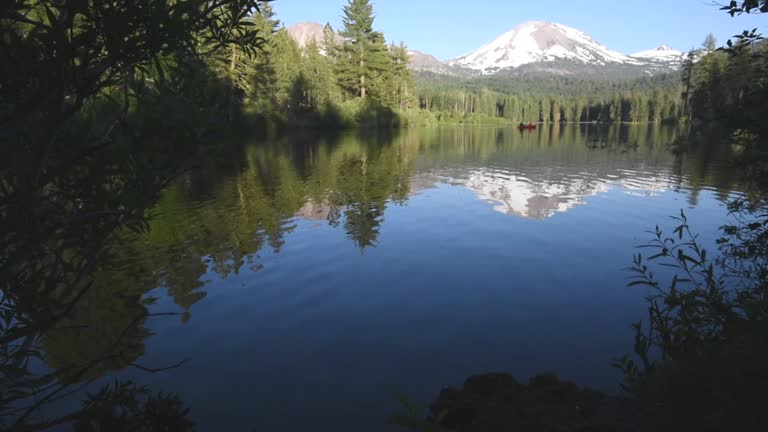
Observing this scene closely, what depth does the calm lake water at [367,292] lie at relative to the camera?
6711 millimetres

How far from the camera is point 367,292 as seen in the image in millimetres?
10211

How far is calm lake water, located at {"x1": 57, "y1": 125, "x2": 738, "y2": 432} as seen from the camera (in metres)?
6.71

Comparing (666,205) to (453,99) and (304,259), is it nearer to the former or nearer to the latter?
(304,259)

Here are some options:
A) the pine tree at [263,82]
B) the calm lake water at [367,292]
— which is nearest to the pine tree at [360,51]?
the pine tree at [263,82]

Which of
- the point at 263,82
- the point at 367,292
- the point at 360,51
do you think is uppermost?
the point at 360,51

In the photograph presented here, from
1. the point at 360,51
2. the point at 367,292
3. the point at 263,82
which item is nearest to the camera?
the point at 367,292

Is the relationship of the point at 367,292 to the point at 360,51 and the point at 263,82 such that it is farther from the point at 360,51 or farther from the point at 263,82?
the point at 360,51

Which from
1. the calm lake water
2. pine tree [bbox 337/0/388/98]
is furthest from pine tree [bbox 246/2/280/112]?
the calm lake water

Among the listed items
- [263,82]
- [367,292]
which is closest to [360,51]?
[263,82]

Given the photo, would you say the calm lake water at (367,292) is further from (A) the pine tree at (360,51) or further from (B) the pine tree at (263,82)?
(A) the pine tree at (360,51)

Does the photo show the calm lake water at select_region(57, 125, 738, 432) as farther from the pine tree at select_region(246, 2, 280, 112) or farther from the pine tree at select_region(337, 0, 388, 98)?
the pine tree at select_region(337, 0, 388, 98)

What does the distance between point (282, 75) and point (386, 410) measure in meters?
65.0

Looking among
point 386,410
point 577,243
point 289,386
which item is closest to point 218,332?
point 289,386

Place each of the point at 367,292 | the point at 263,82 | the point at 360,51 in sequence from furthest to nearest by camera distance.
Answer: the point at 360,51 → the point at 263,82 → the point at 367,292
